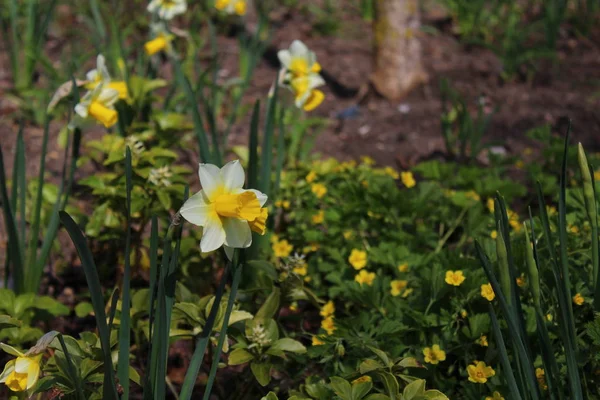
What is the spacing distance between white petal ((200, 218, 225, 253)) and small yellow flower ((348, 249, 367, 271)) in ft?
2.27

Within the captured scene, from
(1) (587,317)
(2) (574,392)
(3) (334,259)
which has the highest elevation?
(2) (574,392)

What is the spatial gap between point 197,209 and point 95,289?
0.73 ft

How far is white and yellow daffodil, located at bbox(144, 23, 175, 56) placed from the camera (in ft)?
9.65

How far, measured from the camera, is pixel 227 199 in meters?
1.34

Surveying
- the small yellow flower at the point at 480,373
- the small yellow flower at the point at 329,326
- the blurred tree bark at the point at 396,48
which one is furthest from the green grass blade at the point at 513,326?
the blurred tree bark at the point at 396,48

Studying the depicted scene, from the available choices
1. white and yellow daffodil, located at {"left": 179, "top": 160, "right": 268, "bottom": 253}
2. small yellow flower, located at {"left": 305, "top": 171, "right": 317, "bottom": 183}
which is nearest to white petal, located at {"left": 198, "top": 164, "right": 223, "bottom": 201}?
white and yellow daffodil, located at {"left": 179, "top": 160, "right": 268, "bottom": 253}

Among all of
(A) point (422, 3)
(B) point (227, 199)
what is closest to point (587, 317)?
(B) point (227, 199)

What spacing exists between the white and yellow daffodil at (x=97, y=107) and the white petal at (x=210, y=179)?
0.69 metres

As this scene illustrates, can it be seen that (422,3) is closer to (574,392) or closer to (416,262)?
(416,262)

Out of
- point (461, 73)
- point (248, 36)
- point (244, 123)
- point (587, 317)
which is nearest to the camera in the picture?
point (587, 317)

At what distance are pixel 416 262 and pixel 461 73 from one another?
252cm

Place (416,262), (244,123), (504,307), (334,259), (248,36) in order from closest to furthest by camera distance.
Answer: (504,307)
(416,262)
(334,259)
(244,123)
(248,36)

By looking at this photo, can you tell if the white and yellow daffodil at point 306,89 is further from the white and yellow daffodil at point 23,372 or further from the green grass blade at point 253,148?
the white and yellow daffodil at point 23,372

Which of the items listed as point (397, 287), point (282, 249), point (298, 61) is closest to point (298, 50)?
point (298, 61)
